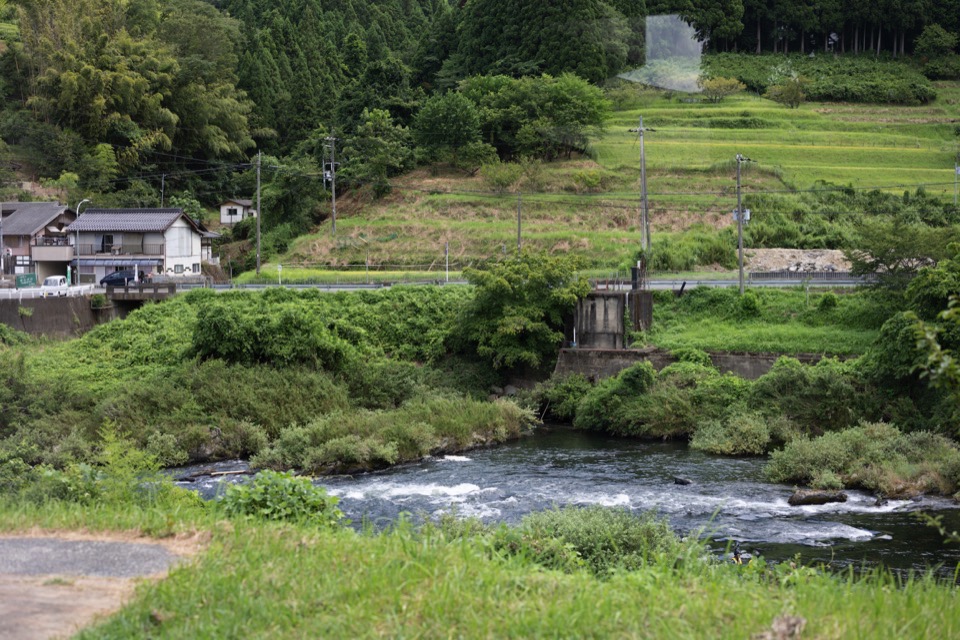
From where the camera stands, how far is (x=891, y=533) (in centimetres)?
1925

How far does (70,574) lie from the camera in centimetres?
870

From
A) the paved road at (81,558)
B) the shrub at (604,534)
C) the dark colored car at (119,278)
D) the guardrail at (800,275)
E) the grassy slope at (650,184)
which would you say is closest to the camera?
the paved road at (81,558)

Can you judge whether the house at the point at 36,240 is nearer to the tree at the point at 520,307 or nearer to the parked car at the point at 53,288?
the parked car at the point at 53,288

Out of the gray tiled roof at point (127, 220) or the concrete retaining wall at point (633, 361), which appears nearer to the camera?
the concrete retaining wall at point (633, 361)

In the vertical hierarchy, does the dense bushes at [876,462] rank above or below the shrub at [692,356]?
below

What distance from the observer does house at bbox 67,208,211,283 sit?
167 ft

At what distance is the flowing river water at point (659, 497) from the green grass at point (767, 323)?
6552mm

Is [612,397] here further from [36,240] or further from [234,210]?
[234,210]

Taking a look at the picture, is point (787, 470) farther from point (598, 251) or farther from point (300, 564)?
point (598, 251)

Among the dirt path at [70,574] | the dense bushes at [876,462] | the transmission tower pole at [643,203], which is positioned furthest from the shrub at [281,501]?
the transmission tower pole at [643,203]

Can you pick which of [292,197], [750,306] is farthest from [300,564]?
[292,197]

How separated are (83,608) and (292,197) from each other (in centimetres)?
5322

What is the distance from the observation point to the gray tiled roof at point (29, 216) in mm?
50844

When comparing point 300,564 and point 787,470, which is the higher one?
point 300,564
